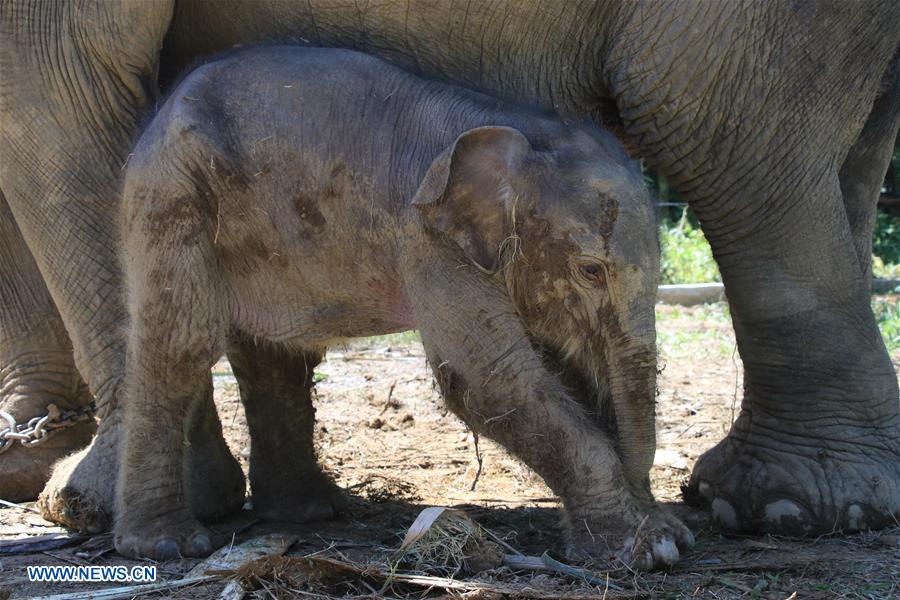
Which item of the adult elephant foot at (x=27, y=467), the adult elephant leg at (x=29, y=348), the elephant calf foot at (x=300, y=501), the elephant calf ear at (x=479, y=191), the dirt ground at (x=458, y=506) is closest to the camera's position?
the dirt ground at (x=458, y=506)

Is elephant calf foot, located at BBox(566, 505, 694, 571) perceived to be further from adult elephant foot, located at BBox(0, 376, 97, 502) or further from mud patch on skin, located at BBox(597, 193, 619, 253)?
adult elephant foot, located at BBox(0, 376, 97, 502)

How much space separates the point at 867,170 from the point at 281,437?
2175 mm

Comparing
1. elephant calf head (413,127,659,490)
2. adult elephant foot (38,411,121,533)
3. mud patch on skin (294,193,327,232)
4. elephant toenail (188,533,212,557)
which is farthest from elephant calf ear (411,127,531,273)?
adult elephant foot (38,411,121,533)

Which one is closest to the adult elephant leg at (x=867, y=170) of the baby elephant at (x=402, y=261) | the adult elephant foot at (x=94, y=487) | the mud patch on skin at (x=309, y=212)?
the baby elephant at (x=402, y=261)

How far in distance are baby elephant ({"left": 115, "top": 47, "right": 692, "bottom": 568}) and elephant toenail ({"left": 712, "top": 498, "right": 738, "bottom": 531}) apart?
1.69 ft

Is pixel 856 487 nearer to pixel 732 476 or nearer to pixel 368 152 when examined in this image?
pixel 732 476

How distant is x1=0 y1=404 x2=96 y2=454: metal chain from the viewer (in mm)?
4656

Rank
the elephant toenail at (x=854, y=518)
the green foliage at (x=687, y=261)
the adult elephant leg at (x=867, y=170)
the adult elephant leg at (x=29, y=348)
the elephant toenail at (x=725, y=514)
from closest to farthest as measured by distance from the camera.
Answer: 1. the elephant toenail at (x=854, y=518)
2. the elephant toenail at (x=725, y=514)
3. the adult elephant leg at (x=867, y=170)
4. the adult elephant leg at (x=29, y=348)
5. the green foliage at (x=687, y=261)

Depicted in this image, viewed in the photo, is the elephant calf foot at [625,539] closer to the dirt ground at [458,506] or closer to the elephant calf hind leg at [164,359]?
the dirt ground at [458,506]

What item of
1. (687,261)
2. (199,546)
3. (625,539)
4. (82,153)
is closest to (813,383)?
(625,539)

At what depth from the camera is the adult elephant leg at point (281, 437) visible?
13.9 feet

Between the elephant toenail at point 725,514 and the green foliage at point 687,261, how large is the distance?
569 centimetres

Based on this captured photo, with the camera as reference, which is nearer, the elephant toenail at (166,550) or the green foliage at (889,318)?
the elephant toenail at (166,550)

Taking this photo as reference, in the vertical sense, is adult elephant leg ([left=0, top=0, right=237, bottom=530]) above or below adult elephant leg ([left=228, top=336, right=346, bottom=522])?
above
